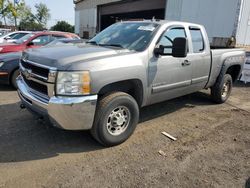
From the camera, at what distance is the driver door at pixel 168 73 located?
4.25 m

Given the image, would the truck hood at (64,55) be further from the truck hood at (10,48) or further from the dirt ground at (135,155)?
the truck hood at (10,48)

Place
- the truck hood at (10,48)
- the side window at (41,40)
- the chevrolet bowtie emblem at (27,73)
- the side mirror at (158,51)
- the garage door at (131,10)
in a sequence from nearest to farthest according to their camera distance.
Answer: the chevrolet bowtie emblem at (27,73) < the side mirror at (158,51) < the truck hood at (10,48) < the side window at (41,40) < the garage door at (131,10)

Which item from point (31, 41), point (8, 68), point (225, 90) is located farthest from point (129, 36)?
point (31, 41)

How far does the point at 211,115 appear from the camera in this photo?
18.5 feet

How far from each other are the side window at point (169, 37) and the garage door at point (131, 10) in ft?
54.0

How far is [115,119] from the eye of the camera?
3885 millimetres

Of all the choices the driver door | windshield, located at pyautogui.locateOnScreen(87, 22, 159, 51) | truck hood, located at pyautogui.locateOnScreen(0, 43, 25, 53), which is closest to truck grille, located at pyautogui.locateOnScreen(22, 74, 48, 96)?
windshield, located at pyautogui.locateOnScreen(87, 22, 159, 51)

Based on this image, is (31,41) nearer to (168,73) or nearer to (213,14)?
(168,73)

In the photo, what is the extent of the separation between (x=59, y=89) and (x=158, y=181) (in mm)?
1693

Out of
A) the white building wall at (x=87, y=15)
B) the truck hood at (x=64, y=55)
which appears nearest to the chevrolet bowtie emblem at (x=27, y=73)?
the truck hood at (x=64, y=55)

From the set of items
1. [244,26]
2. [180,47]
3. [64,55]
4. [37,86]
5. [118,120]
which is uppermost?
[244,26]

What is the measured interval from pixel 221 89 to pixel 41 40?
648cm

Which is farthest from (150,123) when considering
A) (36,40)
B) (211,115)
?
(36,40)

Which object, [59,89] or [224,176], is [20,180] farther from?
[224,176]
